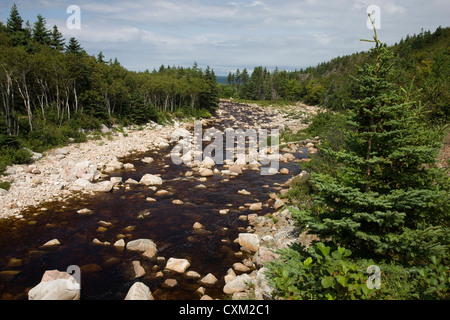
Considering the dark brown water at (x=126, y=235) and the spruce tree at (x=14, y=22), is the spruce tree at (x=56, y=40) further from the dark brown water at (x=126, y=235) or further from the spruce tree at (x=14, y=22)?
the dark brown water at (x=126, y=235)

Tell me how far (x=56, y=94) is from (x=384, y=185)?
114ft

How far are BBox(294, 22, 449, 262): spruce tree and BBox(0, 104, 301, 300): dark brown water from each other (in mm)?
4904

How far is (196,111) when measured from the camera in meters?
54.8

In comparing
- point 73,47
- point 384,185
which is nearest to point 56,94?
point 73,47

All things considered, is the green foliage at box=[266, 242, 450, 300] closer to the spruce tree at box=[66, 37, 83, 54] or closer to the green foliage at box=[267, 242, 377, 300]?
the green foliage at box=[267, 242, 377, 300]

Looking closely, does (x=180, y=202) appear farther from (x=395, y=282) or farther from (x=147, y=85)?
(x=147, y=85)

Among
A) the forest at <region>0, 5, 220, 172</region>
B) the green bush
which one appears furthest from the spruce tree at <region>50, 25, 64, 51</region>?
the green bush

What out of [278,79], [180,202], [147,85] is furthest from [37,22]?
[278,79]

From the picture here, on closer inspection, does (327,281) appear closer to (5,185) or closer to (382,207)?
(382,207)

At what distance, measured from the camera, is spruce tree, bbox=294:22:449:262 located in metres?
4.80

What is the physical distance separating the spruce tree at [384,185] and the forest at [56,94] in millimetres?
19397

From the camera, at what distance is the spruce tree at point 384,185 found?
15.8ft
